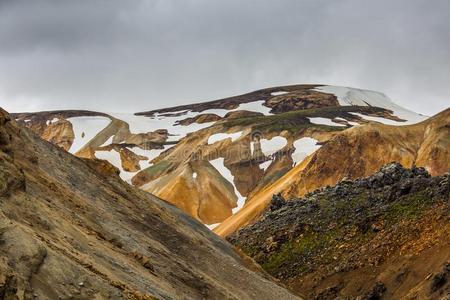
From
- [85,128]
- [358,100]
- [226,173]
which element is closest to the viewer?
[226,173]

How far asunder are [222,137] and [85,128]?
181ft

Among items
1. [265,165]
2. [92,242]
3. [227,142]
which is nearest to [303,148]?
[265,165]

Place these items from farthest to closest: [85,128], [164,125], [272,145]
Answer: [164,125], [85,128], [272,145]

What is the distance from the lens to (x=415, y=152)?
82.6 m

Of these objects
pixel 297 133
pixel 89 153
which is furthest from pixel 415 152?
pixel 89 153

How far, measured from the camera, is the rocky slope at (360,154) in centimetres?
8031

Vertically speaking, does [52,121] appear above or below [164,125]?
above

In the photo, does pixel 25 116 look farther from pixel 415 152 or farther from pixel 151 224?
pixel 151 224

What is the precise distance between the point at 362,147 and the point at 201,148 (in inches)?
1715

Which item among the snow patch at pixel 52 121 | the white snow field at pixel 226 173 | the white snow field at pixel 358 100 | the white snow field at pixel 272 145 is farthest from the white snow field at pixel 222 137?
the snow patch at pixel 52 121

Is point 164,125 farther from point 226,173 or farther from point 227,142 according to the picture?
point 226,173

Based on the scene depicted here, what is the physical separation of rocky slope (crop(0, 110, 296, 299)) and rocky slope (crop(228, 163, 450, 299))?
426 centimetres

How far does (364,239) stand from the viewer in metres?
43.1

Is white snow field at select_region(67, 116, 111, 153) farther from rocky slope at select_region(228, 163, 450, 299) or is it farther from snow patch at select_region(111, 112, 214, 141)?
rocky slope at select_region(228, 163, 450, 299)
